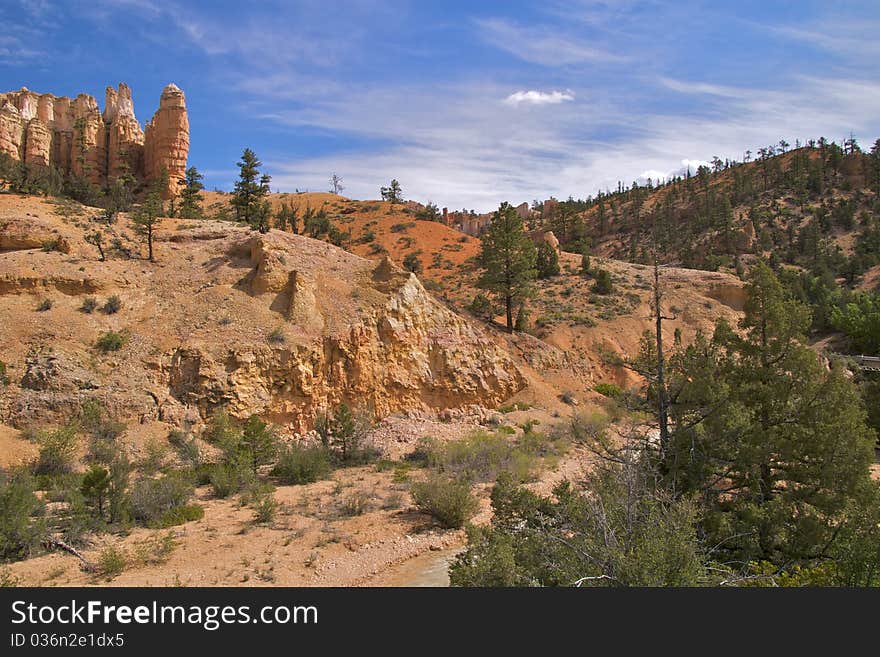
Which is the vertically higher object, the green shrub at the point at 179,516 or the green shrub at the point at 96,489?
the green shrub at the point at 96,489

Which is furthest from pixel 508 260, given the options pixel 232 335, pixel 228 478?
pixel 228 478

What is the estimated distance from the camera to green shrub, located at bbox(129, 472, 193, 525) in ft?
44.5

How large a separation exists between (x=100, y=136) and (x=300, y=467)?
4189 cm

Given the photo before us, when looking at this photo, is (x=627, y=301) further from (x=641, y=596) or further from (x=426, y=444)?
(x=641, y=596)

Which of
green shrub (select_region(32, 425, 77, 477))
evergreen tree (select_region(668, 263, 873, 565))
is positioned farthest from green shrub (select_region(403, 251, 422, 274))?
evergreen tree (select_region(668, 263, 873, 565))

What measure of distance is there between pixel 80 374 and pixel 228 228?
41.5 feet

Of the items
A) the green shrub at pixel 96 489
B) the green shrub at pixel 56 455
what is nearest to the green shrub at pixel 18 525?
the green shrub at pixel 96 489

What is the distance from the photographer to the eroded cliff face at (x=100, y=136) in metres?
41.4

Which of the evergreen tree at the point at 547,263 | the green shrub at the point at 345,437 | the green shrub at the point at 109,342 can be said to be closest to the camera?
the green shrub at the point at 109,342

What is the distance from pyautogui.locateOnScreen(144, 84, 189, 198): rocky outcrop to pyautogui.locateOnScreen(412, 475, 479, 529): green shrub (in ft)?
121

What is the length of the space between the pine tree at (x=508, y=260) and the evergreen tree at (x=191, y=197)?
18.1 m

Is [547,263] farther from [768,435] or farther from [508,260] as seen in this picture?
[768,435]

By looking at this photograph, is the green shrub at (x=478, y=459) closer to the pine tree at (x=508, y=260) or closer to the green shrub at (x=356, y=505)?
the green shrub at (x=356, y=505)

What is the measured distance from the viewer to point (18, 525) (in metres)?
11.2
